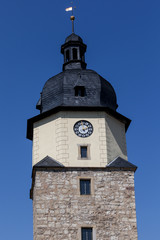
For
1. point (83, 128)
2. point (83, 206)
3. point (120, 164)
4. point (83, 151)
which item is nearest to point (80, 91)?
point (83, 128)

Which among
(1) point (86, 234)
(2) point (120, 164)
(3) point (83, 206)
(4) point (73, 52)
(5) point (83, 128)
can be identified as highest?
(4) point (73, 52)

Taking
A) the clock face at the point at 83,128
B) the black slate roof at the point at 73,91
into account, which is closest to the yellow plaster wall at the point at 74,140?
the clock face at the point at 83,128

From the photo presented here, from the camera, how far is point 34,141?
27.8 metres

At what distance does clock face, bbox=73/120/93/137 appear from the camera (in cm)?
2704

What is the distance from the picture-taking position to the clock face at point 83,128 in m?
27.0

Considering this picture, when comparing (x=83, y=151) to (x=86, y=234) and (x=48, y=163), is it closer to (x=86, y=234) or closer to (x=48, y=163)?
(x=48, y=163)

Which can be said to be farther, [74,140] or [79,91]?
[79,91]

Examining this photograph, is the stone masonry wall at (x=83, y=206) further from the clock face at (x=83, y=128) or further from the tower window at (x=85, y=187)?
the clock face at (x=83, y=128)

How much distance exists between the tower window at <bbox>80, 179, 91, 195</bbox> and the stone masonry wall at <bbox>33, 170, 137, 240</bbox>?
0.60 feet

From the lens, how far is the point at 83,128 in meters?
27.2

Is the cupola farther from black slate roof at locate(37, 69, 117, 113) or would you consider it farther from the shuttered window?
the shuttered window

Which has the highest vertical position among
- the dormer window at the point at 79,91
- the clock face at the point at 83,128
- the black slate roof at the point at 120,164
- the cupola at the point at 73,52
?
the cupola at the point at 73,52

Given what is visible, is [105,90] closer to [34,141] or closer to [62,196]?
[34,141]

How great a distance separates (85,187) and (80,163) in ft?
3.96
